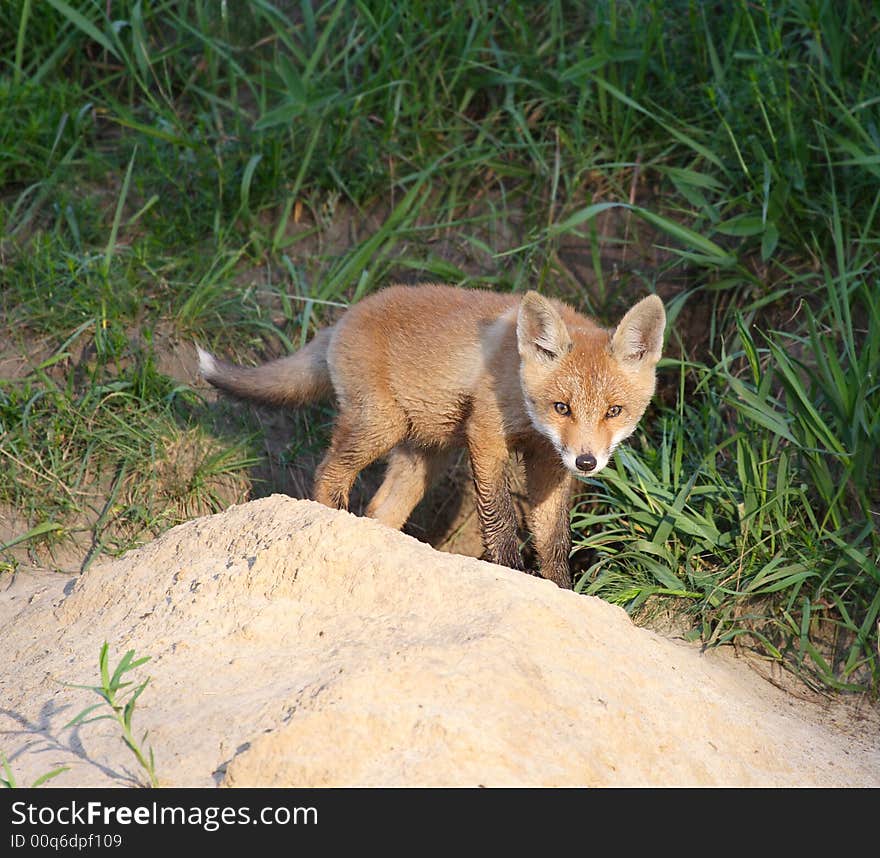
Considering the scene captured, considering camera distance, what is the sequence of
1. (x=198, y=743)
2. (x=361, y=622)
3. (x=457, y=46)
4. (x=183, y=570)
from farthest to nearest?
(x=457, y=46) → (x=183, y=570) → (x=361, y=622) → (x=198, y=743)

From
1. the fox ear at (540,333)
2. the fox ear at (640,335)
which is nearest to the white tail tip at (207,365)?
the fox ear at (540,333)

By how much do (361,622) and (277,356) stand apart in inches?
126

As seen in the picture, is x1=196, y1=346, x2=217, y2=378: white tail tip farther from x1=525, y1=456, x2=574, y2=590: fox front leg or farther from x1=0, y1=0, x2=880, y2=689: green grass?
x1=525, y1=456, x2=574, y2=590: fox front leg

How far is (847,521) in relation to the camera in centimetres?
473

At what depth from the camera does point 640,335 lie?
15.4 ft

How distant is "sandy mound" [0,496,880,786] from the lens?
2.79 metres

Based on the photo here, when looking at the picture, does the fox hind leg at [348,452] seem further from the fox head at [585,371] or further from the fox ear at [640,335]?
the fox ear at [640,335]

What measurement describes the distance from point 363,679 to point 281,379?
2688 millimetres

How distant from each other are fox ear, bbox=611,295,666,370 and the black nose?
55 centimetres

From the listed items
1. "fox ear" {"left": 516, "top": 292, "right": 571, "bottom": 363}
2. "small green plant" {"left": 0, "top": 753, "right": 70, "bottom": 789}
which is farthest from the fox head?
"small green plant" {"left": 0, "top": 753, "right": 70, "bottom": 789}

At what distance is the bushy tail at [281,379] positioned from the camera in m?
5.37

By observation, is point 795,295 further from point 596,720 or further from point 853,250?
point 596,720

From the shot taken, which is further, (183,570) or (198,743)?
(183,570)

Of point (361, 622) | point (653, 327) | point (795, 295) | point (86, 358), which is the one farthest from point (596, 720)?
point (86, 358)
